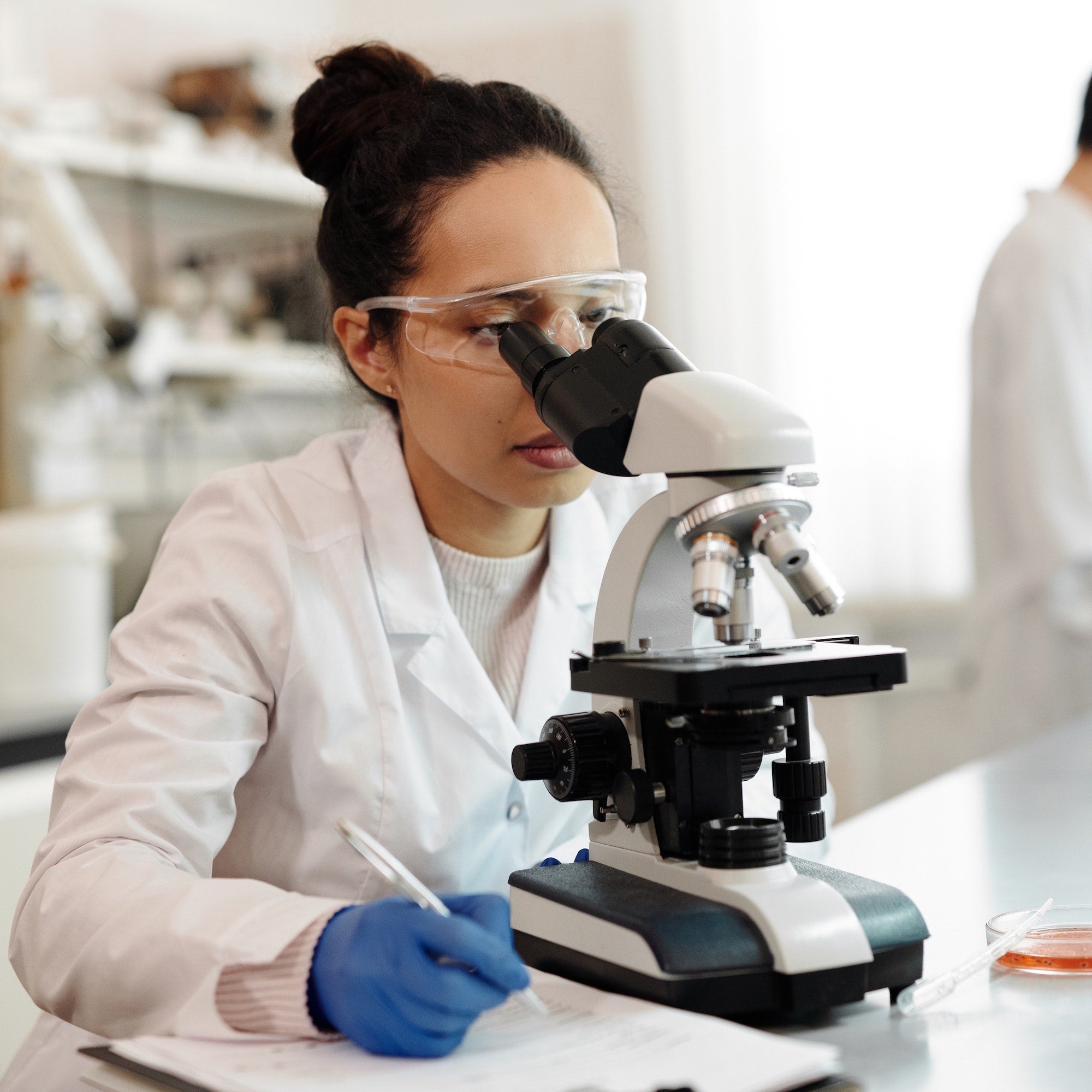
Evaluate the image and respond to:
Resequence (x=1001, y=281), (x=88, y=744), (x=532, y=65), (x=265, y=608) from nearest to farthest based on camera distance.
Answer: (x=88, y=744) < (x=265, y=608) < (x=1001, y=281) < (x=532, y=65)

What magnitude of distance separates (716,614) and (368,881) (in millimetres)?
580

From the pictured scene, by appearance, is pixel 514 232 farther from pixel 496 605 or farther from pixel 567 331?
pixel 496 605

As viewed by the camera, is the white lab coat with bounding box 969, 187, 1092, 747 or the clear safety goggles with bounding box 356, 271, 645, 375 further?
the white lab coat with bounding box 969, 187, 1092, 747

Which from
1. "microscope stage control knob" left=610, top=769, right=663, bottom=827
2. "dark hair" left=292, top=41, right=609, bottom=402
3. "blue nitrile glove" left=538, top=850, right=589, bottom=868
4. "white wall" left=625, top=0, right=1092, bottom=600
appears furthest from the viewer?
"white wall" left=625, top=0, right=1092, bottom=600

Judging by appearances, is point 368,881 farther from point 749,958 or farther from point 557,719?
point 749,958

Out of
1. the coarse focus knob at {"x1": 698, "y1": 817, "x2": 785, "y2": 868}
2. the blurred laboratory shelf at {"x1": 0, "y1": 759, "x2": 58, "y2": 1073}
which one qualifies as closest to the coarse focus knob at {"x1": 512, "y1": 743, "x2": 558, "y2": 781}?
the coarse focus knob at {"x1": 698, "y1": 817, "x2": 785, "y2": 868}

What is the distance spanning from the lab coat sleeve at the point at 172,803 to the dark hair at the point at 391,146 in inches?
10.3

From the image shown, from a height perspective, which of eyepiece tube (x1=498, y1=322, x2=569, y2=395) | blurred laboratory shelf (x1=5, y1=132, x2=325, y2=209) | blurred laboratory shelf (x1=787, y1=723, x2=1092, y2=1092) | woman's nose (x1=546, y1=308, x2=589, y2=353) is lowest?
blurred laboratory shelf (x1=787, y1=723, x2=1092, y2=1092)

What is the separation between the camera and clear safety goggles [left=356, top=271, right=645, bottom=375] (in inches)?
47.9

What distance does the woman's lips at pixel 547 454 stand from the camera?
4.17 feet

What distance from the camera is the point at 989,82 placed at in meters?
3.33

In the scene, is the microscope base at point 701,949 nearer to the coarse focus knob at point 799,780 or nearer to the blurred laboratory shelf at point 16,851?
the coarse focus knob at point 799,780

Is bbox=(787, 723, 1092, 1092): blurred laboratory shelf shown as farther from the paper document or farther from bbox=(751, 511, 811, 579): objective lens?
bbox=(751, 511, 811, 579): objective lens

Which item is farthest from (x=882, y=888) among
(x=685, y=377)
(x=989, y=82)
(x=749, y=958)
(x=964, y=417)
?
(x=989, y=82)
